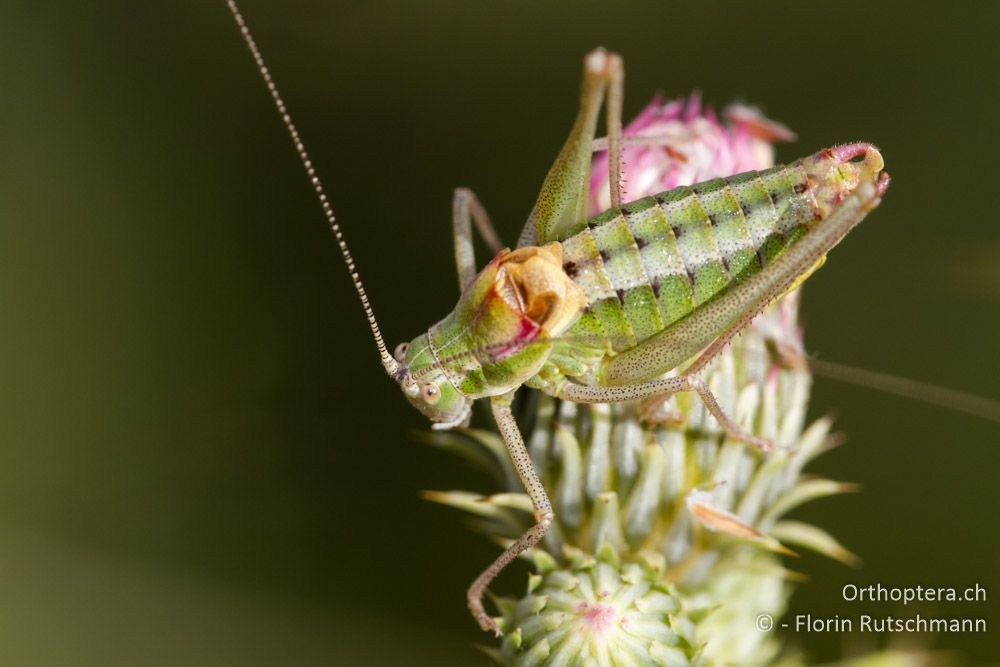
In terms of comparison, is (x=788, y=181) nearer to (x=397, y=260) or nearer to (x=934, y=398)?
(x=934, y=398)

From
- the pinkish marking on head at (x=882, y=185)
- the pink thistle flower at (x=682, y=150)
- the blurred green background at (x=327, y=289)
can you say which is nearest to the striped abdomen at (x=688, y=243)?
the pinkish marking on head at (x=882, y=185)

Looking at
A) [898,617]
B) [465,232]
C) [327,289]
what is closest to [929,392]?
[898,617]

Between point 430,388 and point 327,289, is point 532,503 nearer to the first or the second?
point 430,388

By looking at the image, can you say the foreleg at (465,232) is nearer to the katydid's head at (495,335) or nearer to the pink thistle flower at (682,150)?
the katydid's head at (495,335)

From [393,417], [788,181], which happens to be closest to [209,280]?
[393,417]

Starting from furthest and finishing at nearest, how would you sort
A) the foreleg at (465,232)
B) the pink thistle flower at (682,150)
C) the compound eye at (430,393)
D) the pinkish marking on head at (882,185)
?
the foreleg at (465,232) < the pink thistle flower at (682,150) < the compound eye at (430,393) < the pinkish marking on head at (882,185)

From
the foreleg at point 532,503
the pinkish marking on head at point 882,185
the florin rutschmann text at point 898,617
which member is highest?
the pinkish marking on head at point 882,185

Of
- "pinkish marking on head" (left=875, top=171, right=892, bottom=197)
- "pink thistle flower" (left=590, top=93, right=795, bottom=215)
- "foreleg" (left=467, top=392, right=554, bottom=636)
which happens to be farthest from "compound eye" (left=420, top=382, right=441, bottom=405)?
"pinkish marking on head" (left=875, top=171, right=892, bottom=197)
